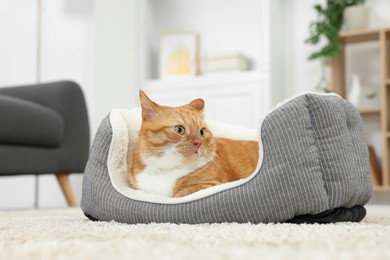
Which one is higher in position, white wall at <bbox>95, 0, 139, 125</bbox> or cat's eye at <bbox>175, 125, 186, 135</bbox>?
white wall at <bbox>95, 0, 139, 125</bbox>

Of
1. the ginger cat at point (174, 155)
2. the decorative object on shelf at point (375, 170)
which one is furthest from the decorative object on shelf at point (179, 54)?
the ginger cat at point (174, 155)

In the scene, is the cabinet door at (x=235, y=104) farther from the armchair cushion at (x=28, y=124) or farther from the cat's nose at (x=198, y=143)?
the cat's nose at (x=198, y=143)

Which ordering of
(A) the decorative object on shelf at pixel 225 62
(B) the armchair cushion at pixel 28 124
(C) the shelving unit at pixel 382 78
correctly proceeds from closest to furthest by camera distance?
1. (B) the armchair cushion at pixel 28 124
2. (C) the shelving unit at pixel 382 78
3. (A) the decorative object on shelf at pixel 225 62

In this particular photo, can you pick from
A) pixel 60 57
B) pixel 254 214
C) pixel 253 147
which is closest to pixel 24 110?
pixel 253 147

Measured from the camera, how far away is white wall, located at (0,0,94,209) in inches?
157

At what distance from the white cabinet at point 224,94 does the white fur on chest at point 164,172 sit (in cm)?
212

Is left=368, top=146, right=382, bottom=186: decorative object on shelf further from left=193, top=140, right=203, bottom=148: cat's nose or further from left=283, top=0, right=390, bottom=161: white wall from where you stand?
left=193, top=140, right=203, bottom=148: cat's nose

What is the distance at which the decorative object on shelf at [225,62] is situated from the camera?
139 inches

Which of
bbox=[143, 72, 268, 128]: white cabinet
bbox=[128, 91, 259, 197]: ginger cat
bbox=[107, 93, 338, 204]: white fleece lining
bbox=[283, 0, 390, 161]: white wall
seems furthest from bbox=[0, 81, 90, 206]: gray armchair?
bbox=[283, 0, 390, 161]: white wall

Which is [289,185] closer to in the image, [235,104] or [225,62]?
[235,104]

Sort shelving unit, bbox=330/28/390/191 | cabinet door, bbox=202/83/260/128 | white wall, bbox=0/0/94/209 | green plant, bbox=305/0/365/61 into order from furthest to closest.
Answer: white wall, bbox=0/0/94/209 → cabinet door, bbox=202/83/260/128 → green plant, bbox=305/0/365/61 → shelving unit, bbox=330/28/390/191

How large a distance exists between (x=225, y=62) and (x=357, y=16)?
877 mm

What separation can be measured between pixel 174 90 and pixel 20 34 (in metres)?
1.33

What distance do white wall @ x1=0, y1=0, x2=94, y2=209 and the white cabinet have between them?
658 millimetres
